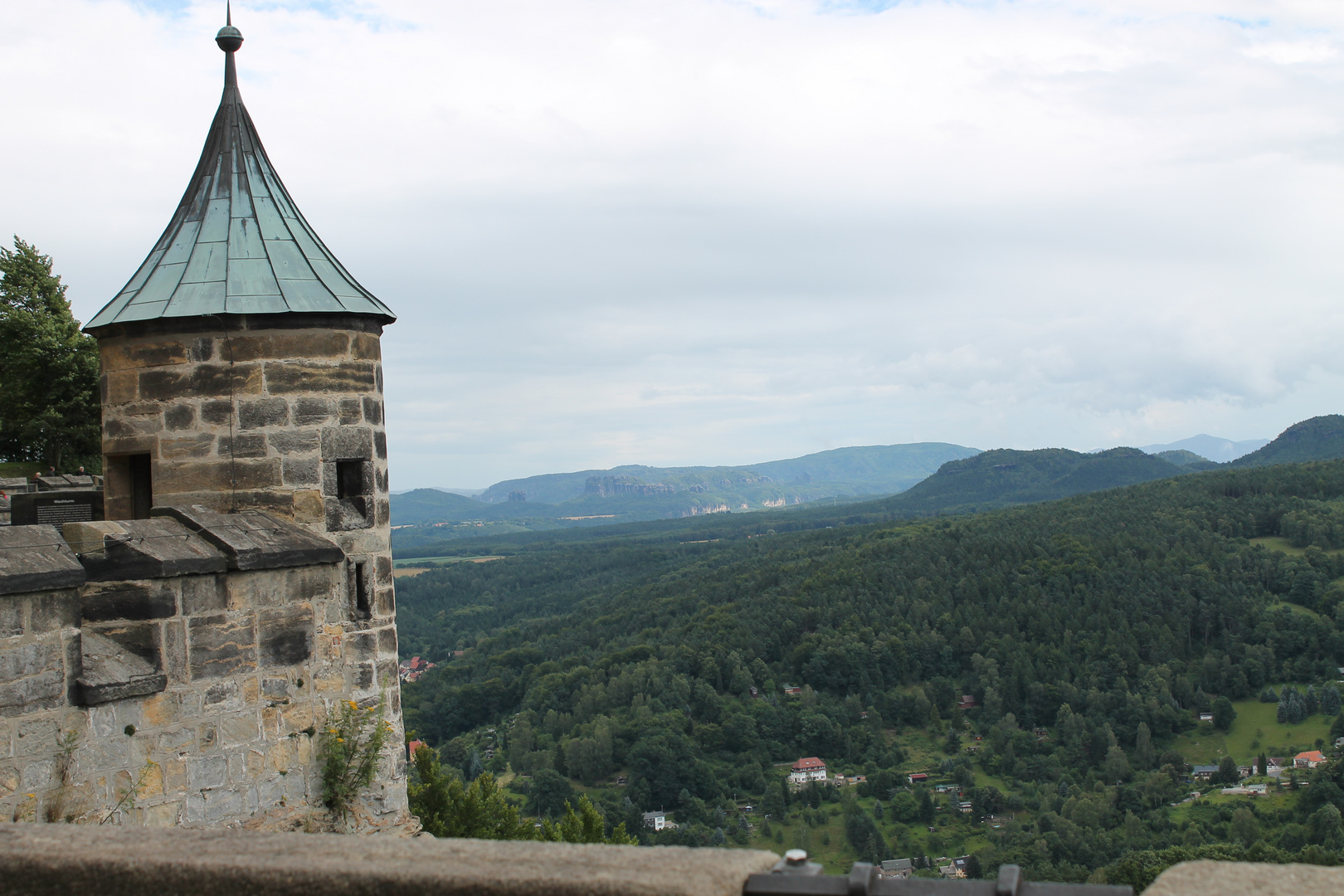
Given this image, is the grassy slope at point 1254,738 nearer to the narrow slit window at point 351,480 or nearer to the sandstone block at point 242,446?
the narrow slit window at point 351,480

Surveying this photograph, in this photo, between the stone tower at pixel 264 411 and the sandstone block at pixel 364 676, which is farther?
the sandstone block at pixel 364 676

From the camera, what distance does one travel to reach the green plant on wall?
7.80 metres

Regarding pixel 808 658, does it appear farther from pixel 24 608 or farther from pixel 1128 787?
pixel 24 608

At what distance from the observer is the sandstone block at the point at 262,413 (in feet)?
26.3

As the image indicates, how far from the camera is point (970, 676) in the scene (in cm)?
11169

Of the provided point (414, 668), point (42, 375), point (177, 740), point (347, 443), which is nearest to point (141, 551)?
point (177, 740)

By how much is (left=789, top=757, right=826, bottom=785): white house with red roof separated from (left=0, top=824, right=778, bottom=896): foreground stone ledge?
90.9m

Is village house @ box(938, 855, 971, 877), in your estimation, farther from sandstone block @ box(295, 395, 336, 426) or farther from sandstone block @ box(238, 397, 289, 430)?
sandstone block @ box(238, 397, 289, 430)

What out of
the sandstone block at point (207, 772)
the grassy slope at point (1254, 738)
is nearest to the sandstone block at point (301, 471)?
the sandstone block at point (207, 772)

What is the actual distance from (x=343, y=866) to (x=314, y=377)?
19.4 ft

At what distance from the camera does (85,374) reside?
1044 inches

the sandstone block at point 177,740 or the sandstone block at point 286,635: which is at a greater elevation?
the sandstone block at point 286,635

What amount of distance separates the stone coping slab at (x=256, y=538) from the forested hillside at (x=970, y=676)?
61.3 meters

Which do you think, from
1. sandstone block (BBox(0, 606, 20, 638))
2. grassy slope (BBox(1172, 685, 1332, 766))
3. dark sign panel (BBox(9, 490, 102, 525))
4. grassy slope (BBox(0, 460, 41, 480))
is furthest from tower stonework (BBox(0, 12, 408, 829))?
grassy slope (BBox(1172, 685, 1332, 766))
